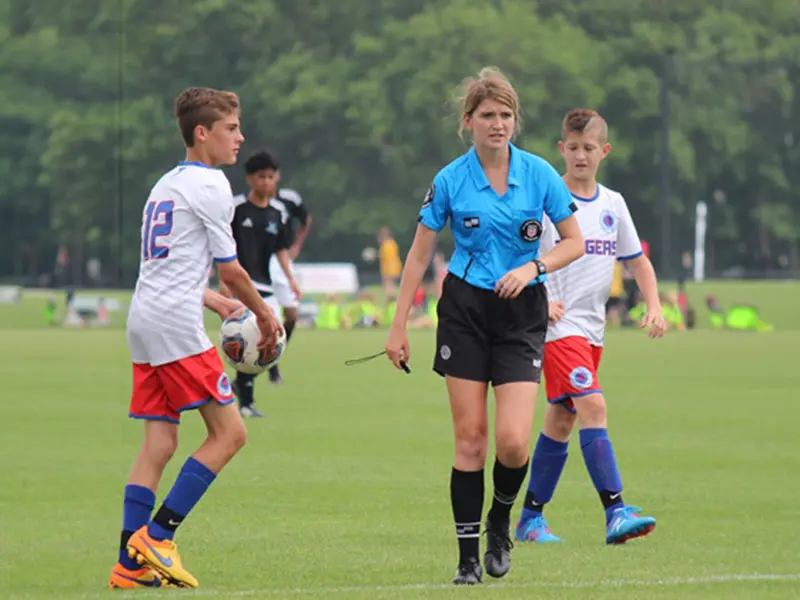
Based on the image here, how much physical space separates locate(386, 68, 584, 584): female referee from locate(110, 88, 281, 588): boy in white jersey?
28.0 inches

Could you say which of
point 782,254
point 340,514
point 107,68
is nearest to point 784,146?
point 782,254

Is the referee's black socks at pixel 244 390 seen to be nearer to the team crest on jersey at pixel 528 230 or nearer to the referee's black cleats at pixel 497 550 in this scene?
the referee's black cleats at pixel 497 550

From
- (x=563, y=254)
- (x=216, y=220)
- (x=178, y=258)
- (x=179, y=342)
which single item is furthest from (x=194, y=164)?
(x=563, y=254)

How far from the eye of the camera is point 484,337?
7203 millimetres

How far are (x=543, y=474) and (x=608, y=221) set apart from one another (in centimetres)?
124

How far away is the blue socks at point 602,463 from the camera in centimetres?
850

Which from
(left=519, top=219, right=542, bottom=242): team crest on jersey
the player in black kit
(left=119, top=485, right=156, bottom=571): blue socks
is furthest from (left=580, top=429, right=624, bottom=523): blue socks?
the player in black kit

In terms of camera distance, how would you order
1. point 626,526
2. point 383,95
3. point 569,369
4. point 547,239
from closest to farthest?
point 626,526
point 547,239
point 569,369
point 383,95

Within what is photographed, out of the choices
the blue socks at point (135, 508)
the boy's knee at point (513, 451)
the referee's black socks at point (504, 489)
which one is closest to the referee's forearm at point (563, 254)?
the boy's knee at point (513, 451)

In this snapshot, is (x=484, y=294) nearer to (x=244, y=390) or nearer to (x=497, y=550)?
(x=497, y=550)

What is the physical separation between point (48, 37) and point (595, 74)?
14083mm

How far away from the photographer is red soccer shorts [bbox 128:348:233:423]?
710cm

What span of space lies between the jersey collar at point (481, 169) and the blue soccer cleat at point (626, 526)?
1.83 m

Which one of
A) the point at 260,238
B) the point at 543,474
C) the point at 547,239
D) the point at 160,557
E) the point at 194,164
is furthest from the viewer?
the point at 260,238
